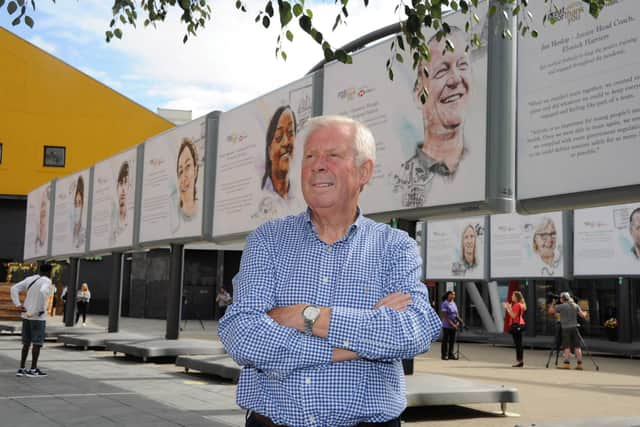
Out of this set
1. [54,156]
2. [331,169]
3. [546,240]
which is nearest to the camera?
[331,169]

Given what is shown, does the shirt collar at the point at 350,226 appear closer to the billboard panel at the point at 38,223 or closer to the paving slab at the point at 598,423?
the paving slab at the point at 598,423

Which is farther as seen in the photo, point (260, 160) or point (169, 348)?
point (169, 348)

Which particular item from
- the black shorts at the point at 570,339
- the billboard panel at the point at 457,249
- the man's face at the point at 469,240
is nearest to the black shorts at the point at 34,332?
the black shorts at the point at 570,339

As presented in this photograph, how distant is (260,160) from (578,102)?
5.97 m

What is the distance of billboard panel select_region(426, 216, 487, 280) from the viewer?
2500 centimetres

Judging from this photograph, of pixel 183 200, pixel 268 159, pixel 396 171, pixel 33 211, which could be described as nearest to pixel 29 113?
pixel 33 211

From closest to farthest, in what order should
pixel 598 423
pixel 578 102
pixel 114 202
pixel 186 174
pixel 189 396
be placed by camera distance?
pixel 598 423 → pixel 578 102 → pixel 189 396 → pixel 186 174 → pixel 114 202

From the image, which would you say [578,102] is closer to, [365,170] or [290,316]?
[365,170]

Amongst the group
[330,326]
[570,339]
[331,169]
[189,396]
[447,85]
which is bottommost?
[189,396]

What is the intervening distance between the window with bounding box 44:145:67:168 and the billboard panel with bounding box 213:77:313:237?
31.0 meters

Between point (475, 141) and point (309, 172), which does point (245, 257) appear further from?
point (475, 141)

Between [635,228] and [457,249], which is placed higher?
[635,228]

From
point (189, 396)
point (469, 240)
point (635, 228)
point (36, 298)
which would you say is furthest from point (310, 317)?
point (469, 240)

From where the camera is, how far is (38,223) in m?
25.3
